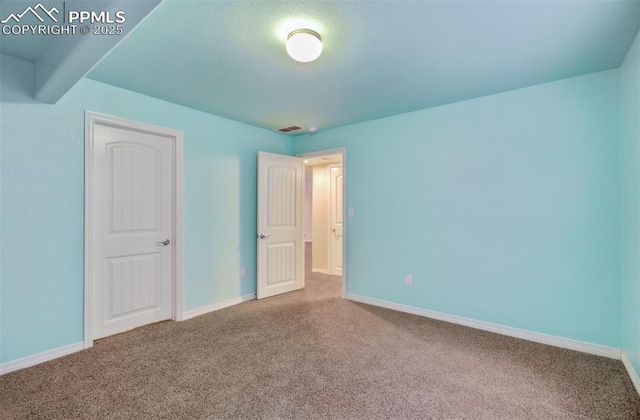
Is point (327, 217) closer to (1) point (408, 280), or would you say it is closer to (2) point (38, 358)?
(1) point (408, 280)

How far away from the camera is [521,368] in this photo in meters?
2.28

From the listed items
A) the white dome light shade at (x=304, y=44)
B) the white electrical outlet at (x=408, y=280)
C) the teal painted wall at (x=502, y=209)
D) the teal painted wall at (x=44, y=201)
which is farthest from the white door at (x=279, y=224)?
the white dome light shade at (x=304, y=44)

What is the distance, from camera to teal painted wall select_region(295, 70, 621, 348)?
8.16 feet

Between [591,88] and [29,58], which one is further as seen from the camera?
[591,88]

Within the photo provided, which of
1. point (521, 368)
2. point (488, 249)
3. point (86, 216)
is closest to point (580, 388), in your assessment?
point (521, 368)

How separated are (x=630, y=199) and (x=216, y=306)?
3.90 meters

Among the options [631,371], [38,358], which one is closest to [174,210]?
[38,358]

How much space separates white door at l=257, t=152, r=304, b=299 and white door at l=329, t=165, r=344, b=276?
115 centimetres

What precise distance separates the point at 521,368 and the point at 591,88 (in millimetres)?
2291

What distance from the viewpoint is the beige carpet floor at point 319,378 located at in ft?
5.94

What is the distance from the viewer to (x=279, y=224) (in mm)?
4254

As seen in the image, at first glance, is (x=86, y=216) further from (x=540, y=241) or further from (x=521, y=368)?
(x=540, y=241)

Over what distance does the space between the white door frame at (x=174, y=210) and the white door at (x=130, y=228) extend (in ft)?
0.17

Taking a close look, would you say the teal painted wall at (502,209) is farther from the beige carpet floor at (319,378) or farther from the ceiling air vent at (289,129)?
the ceiling air vent at (289,129)
